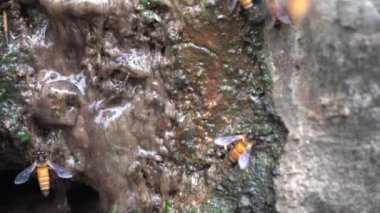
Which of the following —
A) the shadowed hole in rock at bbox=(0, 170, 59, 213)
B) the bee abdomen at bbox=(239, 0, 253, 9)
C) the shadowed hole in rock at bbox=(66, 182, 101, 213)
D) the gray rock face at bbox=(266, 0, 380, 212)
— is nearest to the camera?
the gray rock face at bbox=(266, 0, 380, 212)

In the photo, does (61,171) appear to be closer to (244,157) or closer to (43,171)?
(43,171)

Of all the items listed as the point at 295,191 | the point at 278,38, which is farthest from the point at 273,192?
the point at 278,38

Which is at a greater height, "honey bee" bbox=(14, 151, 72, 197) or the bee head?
the bee head

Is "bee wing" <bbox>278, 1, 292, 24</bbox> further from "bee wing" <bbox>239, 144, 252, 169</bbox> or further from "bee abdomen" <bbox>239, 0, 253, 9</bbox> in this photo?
"bee wing" <bbox>239, 144, 252, 169</bbox>

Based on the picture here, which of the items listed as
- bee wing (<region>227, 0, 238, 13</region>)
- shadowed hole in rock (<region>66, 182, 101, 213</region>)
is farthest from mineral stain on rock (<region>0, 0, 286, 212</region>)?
shadowed hole in rock (<region>66, 182, 101, 213</region>)

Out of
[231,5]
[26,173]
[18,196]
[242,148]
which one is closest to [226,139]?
[242,148]

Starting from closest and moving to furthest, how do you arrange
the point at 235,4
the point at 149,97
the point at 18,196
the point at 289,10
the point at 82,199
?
the point at 289,10, the point at 235,4, the point at 149,97, the point at 82,199, the point at 18,196
